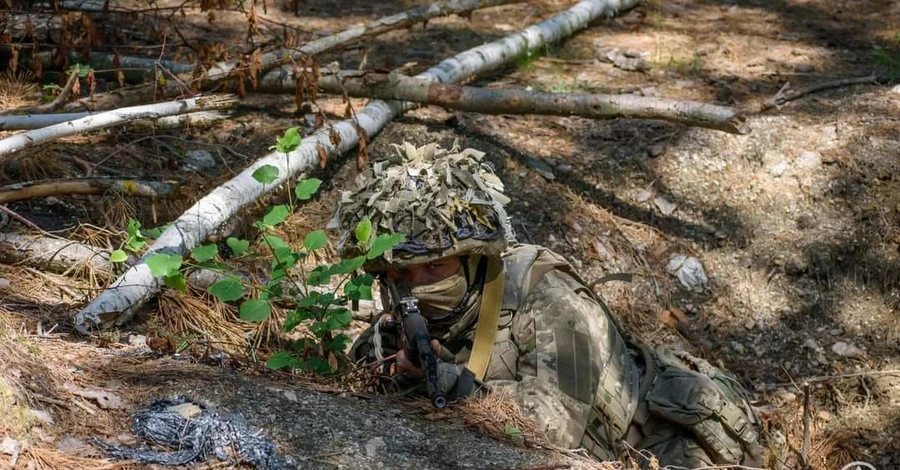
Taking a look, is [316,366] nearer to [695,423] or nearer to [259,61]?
[695,423]

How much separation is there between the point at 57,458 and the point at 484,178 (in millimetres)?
2025

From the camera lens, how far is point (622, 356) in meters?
4.31

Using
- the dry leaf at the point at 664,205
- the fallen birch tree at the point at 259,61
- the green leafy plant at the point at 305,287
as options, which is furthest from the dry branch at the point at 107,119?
the dry leaf at the point at 664,205

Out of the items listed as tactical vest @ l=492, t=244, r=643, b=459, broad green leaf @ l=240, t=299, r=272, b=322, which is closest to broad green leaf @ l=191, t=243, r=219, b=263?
broad green leaf @ l=240, t=299, r=272, b=322

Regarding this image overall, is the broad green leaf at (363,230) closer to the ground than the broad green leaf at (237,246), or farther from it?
farther from it

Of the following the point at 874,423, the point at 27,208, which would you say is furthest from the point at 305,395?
the point at 874,423

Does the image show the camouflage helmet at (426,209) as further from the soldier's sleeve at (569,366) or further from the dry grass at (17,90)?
the dry grass at (17,90)

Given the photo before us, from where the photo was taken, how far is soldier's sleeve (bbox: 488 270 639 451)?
3.92 metres

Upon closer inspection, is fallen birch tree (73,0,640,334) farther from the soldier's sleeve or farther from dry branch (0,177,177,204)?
the soldier's sleeve

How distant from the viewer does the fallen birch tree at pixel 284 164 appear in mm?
4793

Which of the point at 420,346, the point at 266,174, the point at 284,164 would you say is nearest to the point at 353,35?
the point at 284,164

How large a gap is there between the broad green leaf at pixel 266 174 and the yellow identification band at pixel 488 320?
107cm

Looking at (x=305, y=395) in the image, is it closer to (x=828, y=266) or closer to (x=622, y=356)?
(x=622, y=356)

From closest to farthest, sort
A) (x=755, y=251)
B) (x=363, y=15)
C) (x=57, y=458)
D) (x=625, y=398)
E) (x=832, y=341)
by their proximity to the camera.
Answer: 1. (x=57, y=458)
2. (x=625, y=398)
3. (x=832, y=341)
4. (x=755, y=251)
5. (x=363, y=15)
